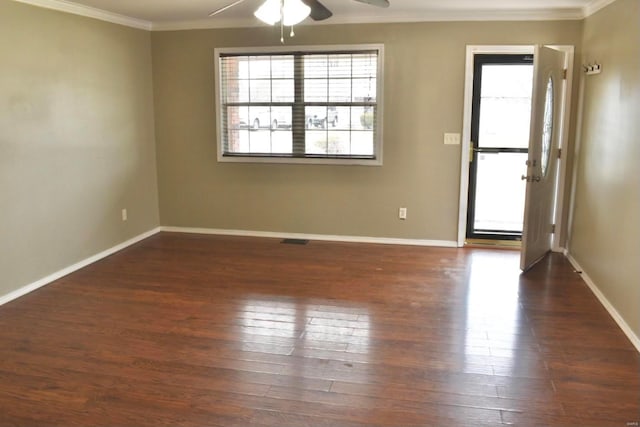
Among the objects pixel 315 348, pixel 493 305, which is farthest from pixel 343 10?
pixel 315 348

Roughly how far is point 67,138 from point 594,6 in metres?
4.68

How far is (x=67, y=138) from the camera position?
4.54 m

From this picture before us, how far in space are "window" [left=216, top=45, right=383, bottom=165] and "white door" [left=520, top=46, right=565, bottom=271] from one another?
152cm

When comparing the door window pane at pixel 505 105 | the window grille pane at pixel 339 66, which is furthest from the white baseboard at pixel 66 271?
the door window pane at pixel 505 105

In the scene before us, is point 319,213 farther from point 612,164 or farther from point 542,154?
point 612,164

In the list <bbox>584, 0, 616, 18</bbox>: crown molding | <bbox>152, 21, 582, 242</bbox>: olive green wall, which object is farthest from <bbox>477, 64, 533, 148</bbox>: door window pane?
<bbox>584, 0, 616, 18</bbox>: crown molding

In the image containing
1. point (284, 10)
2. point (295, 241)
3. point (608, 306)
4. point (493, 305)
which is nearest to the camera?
point (284, 10)

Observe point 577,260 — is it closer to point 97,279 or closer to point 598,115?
point 598,115

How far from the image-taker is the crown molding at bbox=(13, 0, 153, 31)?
4207 millimetres

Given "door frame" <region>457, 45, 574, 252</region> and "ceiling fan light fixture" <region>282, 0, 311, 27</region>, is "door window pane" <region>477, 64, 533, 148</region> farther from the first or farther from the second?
"ceiling fan light fixture" <region>282, 0, 311, 27</region>

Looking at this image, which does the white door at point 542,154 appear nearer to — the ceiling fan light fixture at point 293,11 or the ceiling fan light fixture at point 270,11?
the ceiling fan light fixture at point 293,11

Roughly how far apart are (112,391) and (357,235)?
3.39 metres

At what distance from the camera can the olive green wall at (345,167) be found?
5227mm

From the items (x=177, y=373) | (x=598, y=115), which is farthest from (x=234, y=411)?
(x=598, y=115)
